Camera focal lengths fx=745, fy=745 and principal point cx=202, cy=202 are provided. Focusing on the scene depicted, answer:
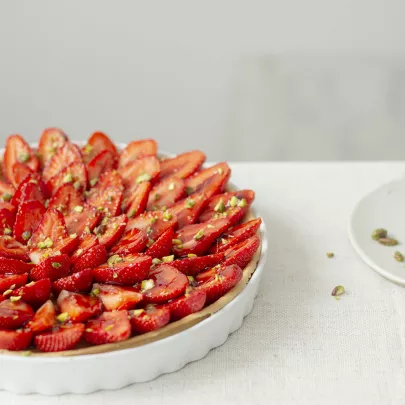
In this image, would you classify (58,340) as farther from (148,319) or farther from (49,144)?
(49,144)

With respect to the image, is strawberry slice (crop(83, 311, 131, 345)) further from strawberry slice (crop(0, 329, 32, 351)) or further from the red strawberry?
the red strawberry

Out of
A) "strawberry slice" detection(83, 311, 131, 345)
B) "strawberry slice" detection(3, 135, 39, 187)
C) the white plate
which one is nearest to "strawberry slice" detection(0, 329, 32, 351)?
"strawberry slice" detection(83, 311, 131, 345)

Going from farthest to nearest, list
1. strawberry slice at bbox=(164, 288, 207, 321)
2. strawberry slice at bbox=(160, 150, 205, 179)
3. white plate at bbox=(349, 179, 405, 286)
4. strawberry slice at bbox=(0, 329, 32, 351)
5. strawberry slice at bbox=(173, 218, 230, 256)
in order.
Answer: strawberry slice at bbox=(160, 150, 205, 179), white plate at bbox=(349, 179, 405, 286), strawberry slice at bbox=(173, 218, 230, 256), strawberry slice at bbox=(164, 288, 207, 321), strawberry slice at bbox=(0, 329, 32, 351)

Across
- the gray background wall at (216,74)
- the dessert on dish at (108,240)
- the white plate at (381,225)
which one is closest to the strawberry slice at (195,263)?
the dessert on dish at (108,240)

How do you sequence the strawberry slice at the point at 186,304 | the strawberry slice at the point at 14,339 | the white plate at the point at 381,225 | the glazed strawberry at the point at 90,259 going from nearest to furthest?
the strawberry slice at the point at 14,339 < the strawberry slice at the point at 186,304 < the glazed strawberry at the point at 90,259 < the white plate at the point at 381,225

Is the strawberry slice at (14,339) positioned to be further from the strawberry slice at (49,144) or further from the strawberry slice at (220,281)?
the strawberry slice at (49,144)
